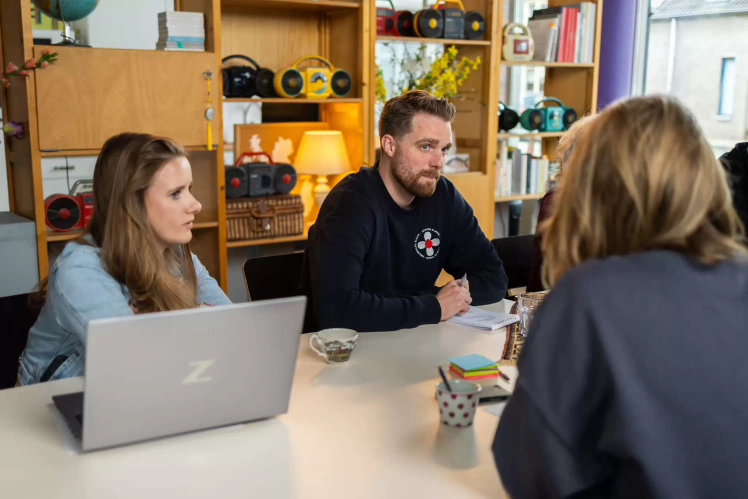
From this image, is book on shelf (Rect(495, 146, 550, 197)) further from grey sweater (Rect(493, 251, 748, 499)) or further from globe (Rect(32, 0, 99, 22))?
grey sweater (Rect(493, 251, 748, 499))

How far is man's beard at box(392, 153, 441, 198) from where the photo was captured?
2.49 meters

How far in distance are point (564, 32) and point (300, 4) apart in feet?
5.65

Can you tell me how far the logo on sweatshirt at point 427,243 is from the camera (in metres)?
2.53

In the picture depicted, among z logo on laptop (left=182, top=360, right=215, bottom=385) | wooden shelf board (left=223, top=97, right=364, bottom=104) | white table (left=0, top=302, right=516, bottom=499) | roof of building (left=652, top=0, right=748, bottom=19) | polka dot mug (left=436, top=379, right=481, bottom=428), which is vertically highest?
roof of building (left=652, top=0, right=748, bottom=19)

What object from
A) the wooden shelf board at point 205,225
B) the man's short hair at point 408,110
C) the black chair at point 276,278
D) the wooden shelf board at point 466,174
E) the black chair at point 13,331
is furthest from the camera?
the wooden shelf board at point 466,174

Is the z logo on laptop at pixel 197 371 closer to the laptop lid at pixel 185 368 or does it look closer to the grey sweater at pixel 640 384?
the laptop lid at pixel 185 368

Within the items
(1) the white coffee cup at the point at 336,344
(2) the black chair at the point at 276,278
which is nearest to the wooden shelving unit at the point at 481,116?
(2) the black chair at the point at 276,278

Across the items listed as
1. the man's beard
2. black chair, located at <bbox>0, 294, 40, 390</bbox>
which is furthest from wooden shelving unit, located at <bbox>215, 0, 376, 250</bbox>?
black chair, located at <bbox>0, 294, 40, 390</bbox>

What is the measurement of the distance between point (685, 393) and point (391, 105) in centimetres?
181

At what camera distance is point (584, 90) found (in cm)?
487

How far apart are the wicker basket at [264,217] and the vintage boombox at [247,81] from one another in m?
0.50

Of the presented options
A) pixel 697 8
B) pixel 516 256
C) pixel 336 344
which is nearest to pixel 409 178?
pixel 516 256

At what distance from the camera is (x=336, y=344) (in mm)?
1747

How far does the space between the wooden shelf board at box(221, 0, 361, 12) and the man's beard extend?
1.54m
